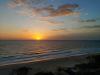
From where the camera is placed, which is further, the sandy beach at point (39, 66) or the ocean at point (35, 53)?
the ocean at point (35, 53)

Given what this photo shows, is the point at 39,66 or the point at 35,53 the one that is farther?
the point at 35,53

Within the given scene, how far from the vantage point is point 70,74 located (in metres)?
9.70

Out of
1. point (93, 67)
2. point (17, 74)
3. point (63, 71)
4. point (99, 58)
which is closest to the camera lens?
point (17, 74)

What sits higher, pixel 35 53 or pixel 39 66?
pixel 39 66

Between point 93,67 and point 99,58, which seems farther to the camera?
point 99,58

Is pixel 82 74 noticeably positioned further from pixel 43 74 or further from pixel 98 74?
pixel 43 74

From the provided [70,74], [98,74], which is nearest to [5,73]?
[70,74]

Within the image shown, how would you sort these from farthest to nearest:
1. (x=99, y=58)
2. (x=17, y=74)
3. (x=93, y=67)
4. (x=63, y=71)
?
(x=99, y=58) < (x=93, y=67) < (x=63, y=71) < (x=17, y=74)

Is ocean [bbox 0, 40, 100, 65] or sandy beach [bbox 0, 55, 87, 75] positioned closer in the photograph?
sandy beach [bbox 0, 55, 87, 75]

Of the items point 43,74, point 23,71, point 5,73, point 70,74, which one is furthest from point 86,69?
point 5,73

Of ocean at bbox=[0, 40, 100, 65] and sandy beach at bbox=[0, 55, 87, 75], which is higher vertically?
sandy beach at bbox=[0, 55, 87, 75]

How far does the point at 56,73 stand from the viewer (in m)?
9.80

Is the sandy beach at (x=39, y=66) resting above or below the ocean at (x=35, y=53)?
above

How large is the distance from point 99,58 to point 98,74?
4.12 metres
